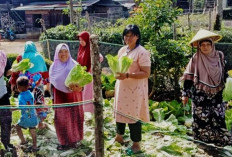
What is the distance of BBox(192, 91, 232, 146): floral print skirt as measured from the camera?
A: 358cm

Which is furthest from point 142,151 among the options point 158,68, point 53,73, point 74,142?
point 158,68

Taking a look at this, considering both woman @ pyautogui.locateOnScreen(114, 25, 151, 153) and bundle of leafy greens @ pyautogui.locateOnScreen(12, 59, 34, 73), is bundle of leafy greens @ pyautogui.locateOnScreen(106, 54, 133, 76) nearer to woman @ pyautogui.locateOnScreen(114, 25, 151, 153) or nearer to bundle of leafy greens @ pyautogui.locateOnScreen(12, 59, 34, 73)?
woman @ pyautogui.locateOnScreen(114, 25, 151, 153)

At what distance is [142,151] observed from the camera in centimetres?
367

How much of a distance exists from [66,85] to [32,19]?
20.2 meters

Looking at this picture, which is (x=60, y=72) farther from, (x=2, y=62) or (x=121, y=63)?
(x=121, y=63)

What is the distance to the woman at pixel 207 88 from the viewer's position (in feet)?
11.3

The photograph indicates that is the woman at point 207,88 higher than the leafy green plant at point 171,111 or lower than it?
higher

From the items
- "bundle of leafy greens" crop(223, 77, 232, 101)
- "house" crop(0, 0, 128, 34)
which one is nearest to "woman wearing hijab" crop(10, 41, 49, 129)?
"bundle of leafy greens" crop(223, 77, 232, 101)

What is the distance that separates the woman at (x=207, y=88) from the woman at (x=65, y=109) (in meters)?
1.35

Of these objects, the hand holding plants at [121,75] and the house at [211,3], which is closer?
the hand holding plants at [121,75]

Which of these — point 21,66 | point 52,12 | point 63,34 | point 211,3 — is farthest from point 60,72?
point 211,3

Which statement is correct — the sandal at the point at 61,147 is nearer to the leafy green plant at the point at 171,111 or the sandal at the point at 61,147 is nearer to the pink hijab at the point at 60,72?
the pink hijab at the point at 60,72

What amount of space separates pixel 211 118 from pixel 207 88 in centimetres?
41

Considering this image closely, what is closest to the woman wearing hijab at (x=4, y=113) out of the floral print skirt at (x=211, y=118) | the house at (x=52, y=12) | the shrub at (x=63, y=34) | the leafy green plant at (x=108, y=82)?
the floral print skirt at (x=211, y=118)
